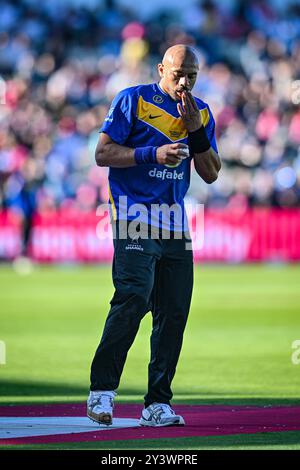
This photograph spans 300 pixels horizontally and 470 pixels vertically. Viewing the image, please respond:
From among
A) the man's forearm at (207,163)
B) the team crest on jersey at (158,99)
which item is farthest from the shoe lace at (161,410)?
the team crest on jersey at (158,99)

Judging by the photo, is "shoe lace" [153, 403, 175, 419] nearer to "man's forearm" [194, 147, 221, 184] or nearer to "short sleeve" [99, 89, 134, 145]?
"man's forearm" [194, 147, 221, 184]

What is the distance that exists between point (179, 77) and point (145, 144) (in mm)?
483

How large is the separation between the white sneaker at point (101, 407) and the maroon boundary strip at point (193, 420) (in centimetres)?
13

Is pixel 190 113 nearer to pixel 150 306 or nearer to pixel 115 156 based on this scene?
pixel 115 156

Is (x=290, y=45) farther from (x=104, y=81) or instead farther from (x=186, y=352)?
(x=186, y=352)

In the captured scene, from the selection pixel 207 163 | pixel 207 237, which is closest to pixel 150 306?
pixel 207 163

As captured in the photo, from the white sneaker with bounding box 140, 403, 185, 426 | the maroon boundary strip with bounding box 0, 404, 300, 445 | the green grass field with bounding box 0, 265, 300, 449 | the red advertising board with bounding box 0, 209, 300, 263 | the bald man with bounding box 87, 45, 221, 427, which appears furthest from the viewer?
the red advertising board with bounding box 0, 209, 300, 263

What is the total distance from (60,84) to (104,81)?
1076 millimetres

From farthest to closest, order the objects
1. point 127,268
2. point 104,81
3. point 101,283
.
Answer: point 104,81 → point 101,283 → point 127,268

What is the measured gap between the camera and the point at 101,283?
21.8 meters

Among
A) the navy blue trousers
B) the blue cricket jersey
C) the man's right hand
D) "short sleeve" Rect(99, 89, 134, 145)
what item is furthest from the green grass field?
"short sleeve" Rect(99, 89, 134, 145)

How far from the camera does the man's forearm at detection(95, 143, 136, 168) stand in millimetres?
7238

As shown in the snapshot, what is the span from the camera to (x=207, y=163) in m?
7.50

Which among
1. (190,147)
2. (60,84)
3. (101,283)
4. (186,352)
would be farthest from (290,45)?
(190,147)
